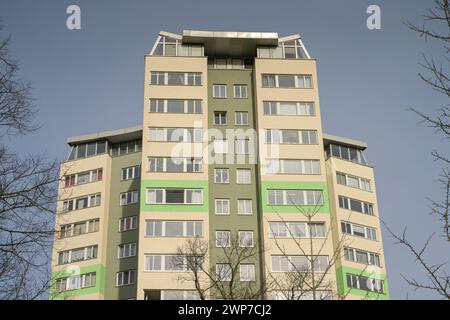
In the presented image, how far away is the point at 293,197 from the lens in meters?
51.3

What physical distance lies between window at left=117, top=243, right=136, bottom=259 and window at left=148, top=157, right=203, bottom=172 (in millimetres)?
8264

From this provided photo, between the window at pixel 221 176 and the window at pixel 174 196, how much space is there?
7.89 ft

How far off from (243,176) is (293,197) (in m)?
4.65

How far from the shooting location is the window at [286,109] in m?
54.2

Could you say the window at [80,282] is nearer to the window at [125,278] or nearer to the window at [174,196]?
the window at [125,278]

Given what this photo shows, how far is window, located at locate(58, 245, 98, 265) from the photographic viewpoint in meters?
56.2

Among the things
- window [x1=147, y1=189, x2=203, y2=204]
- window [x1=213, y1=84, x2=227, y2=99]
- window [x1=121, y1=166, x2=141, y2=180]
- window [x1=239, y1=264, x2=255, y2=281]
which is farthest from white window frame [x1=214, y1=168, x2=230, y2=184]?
window [x1=121, y1=166, x2=141, y2=180]

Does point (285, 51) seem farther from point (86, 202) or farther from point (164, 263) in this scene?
point (86, 202)

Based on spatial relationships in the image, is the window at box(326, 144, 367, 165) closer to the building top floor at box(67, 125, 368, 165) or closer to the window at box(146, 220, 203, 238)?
the building top floor at box(67, 125, 368, 165)

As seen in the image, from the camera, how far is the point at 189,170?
51531 millimetres
